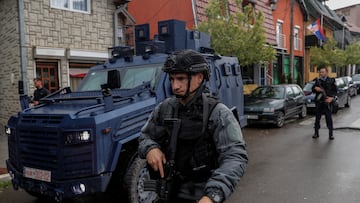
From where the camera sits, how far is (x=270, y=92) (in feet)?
39.4

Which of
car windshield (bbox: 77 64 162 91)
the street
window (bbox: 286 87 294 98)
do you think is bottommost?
the street

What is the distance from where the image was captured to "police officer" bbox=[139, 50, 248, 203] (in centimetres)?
202

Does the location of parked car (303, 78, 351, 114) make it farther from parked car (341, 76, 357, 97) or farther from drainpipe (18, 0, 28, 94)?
drainpipe (18, 0, 28, 94)

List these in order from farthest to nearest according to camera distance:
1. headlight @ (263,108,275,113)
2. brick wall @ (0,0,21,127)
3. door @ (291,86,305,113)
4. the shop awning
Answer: door @ (291,86,305,113), the shop awning, headlight @ (263,108,275,113), brick wall @ (0,0,21,127)

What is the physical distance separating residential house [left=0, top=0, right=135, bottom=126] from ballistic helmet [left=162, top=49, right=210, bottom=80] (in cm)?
856

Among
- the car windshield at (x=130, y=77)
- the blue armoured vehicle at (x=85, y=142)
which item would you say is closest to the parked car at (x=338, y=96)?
the car windshield at (x=130, y=77)

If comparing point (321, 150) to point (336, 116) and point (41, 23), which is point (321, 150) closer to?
point (336, 116)

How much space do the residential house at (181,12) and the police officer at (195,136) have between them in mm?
11851

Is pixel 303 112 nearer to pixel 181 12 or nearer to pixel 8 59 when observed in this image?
pixel 181 12

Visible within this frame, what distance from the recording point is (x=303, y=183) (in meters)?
5.24

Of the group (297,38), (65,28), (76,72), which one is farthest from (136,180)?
(297,38)

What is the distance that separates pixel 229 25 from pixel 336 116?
593 centimetres

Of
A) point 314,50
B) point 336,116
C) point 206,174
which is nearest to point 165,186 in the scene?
point 206,174

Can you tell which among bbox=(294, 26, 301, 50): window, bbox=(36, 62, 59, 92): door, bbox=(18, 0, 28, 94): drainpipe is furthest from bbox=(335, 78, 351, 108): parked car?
bbox=(18, 0, 28, 94): drainpipe
